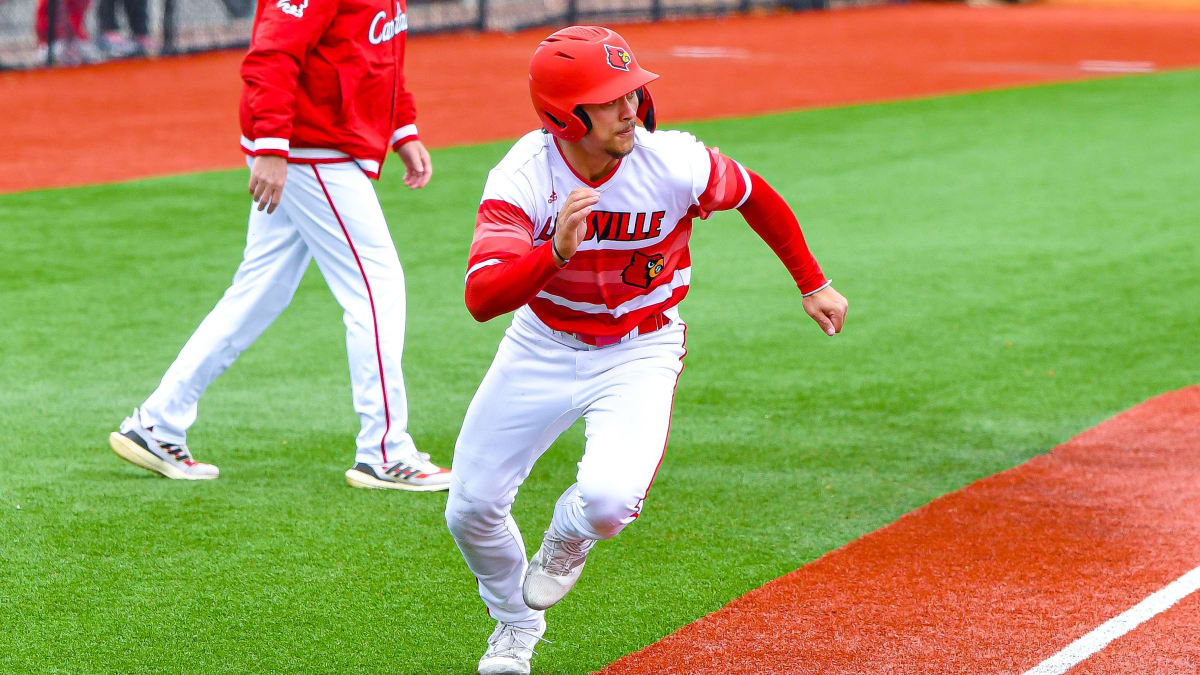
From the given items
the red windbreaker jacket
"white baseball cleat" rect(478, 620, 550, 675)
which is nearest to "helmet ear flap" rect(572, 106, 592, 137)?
"white baseball cleat" rect(478, 620, 550, 675)

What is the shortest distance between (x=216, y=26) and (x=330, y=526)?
53.4ft

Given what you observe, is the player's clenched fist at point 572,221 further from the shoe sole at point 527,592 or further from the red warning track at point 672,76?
the red warning track at point 672,76

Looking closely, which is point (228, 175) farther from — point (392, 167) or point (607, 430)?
point (607, 430)

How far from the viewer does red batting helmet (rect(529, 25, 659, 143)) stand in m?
3.67

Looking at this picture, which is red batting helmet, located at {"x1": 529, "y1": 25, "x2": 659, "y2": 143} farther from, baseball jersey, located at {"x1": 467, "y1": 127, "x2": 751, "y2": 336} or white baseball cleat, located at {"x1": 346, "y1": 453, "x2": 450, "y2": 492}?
white baseball cleat, located at {"x1": 346, "y1": 453, "x2": 450, "y2": 492}

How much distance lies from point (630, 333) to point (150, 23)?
54.0 feet

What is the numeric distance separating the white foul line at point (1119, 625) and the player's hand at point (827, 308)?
104cm

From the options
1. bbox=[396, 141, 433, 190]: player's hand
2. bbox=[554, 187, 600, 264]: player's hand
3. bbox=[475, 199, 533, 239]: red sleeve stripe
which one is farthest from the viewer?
bbox=[396, 141, 433, 190]: player's hand

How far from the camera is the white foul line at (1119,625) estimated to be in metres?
4.05

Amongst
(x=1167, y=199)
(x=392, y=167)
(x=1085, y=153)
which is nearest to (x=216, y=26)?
(x=392, y=167)

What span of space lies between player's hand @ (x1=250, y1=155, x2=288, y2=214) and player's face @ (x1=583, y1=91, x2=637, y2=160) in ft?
Answer: 5.61

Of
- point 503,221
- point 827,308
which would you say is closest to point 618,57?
point 503,221

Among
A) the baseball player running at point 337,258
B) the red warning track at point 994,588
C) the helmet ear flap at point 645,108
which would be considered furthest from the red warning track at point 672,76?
the helmet ear flap at point 645,108

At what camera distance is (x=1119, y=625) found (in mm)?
4320
